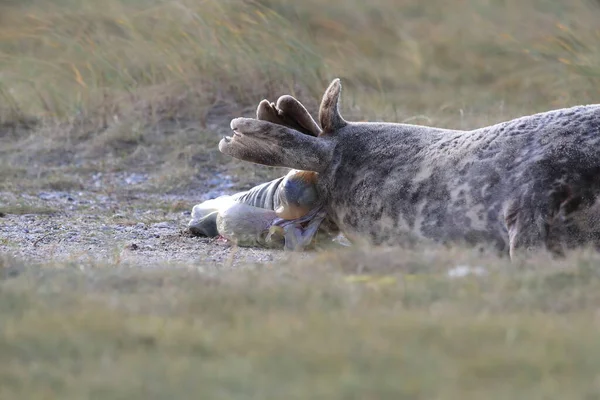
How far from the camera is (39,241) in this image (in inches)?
229

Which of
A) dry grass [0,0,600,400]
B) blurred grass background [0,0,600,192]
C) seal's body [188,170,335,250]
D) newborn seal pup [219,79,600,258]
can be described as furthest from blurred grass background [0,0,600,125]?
newborn seal pup [219,79,600,258]

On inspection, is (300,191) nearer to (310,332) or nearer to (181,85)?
(310,332)

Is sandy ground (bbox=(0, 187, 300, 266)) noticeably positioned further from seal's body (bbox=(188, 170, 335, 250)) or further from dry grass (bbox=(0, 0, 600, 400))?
dry grass (bbox=(0, 0, 600, 400))

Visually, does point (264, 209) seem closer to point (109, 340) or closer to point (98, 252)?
point (98, 252)

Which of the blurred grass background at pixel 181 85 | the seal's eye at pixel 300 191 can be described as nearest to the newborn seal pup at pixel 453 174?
the seal's eye at pixel 300 191

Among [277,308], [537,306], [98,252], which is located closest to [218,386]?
[277,308]

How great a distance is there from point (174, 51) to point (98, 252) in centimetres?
489

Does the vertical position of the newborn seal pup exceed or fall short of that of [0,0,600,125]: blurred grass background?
it exceeds it

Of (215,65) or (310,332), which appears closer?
(310,332)

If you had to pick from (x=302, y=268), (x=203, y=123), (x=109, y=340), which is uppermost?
(x=109, y=340)

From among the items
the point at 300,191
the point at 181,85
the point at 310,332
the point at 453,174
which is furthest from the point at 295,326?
the point at 181,85

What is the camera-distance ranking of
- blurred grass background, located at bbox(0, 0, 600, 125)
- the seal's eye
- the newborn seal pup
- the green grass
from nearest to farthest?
the green grass
the newborn seal pup
the seal's eye
blurred grass background, located at bbox(0, 0, 600, 125)

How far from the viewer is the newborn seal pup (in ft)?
14.0

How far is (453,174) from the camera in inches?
184
